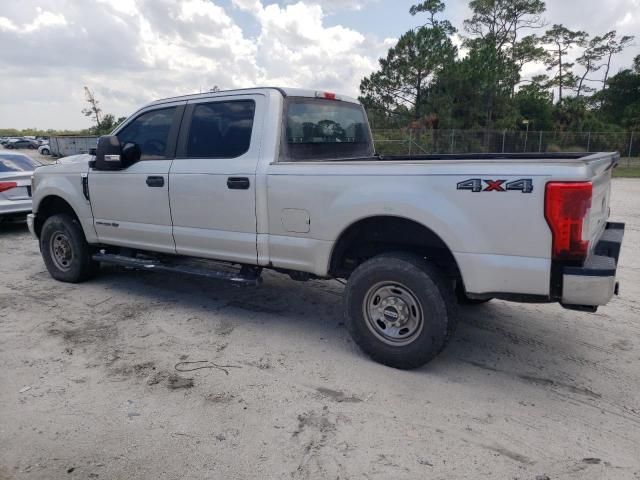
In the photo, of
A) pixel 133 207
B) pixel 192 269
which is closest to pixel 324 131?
pixel 192 269

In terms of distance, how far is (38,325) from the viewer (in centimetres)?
451

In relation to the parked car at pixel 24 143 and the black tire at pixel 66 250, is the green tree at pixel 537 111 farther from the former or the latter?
the parked car at pixel 24 143

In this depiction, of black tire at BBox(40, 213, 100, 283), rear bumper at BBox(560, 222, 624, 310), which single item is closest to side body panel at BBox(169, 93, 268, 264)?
black tire at BBox(40, 213, 100, 283)

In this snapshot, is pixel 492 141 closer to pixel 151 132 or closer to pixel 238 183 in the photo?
pixel 151 132

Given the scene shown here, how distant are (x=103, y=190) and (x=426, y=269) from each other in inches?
139

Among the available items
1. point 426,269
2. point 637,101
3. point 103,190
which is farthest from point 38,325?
point 637,101

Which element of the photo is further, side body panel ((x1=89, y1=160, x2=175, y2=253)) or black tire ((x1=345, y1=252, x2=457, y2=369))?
side body panel ((x1=89, y1=160, x2=175, y2=253))

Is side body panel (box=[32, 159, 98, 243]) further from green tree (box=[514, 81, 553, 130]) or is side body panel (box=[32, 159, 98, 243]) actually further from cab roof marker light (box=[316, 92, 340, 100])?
green tree (box=[514, 81, 553, 130])

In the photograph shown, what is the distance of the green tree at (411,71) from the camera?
27828 millimetres

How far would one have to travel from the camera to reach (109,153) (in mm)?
4793

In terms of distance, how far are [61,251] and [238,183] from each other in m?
3.00

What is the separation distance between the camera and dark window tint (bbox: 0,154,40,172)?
884cm

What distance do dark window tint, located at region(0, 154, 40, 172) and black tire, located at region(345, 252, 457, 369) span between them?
26.0 ft

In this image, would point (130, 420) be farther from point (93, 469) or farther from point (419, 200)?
point (419, 200)
